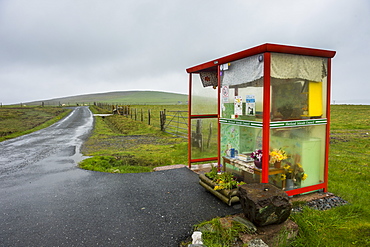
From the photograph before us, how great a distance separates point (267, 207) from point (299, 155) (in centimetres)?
209

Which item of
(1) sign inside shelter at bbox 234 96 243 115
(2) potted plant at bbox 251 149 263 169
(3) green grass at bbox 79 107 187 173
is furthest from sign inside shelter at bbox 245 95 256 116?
(3) green grass at bbox 79 107 187 173

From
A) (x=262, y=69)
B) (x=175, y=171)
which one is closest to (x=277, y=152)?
(x=262, y=69)

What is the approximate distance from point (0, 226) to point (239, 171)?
4.80 m

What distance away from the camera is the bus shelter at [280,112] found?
15.2 ft

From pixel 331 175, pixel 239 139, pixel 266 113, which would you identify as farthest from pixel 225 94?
pixel 331 175

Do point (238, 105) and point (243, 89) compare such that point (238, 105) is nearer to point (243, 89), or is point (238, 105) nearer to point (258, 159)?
point (243, 89)

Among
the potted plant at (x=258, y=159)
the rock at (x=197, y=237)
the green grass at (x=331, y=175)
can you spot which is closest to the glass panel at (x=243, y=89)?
the potted plant at (x=258, y=159)

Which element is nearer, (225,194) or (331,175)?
(225,194)

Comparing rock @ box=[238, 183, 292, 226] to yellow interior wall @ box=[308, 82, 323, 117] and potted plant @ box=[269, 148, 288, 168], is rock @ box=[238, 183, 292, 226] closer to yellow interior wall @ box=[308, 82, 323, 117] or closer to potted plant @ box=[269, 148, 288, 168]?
potted plant @ box=[269, 148, 288, 168]

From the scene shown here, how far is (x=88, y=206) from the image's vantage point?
4887 mm

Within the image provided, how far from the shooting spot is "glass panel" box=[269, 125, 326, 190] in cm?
495

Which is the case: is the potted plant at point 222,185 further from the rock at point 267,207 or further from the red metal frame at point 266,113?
the rock at point 267,207

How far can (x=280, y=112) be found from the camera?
16.2ft

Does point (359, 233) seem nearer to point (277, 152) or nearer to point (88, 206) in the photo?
point (277, 152)
